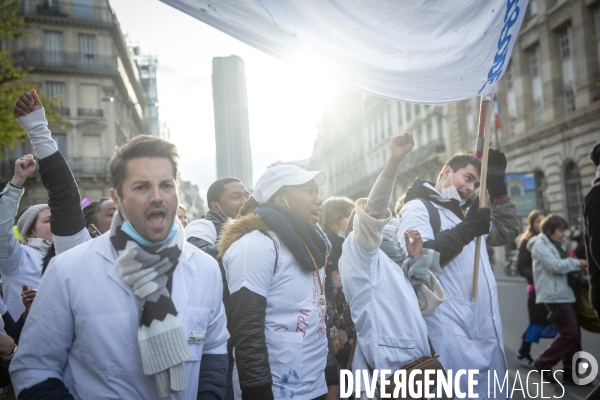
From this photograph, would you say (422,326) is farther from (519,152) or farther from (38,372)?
(519,152)

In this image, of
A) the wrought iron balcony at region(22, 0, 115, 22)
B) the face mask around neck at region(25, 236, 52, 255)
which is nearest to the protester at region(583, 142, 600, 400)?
the face mask around neck at region(25, 236, 52, 255)

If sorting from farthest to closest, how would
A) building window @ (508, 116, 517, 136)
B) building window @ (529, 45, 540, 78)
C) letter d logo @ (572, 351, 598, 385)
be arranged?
building window @ (508, 116, 517, 136) → building window @ (529, 45, 540, 78) → letter d logo @ (572, 351, 598, 385)

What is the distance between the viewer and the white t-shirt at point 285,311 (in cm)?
295

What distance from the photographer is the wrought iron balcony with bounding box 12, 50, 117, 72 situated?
40.5 meters

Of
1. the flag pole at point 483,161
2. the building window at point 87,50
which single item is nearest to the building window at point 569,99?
the flag pole at point 483,161

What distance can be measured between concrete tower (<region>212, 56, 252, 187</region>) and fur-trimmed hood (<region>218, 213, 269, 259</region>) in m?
32.5

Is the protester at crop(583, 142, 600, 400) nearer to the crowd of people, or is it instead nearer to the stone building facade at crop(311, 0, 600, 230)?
the crowd of people

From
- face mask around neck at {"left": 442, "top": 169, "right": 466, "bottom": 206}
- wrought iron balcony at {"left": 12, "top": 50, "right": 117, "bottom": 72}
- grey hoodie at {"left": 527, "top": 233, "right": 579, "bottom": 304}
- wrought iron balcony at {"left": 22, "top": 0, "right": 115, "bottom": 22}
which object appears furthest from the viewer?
wrought iron balcony at {"left": 22, "top": 0, "right": 115, "bottom": 22}

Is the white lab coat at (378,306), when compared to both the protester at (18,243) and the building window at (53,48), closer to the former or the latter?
the protester at (18,243)

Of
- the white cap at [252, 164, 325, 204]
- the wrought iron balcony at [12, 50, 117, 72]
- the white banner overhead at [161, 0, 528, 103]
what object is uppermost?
the wrought iron balcony at [12, 50, 117, 72]

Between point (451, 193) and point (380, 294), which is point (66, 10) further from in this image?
point (380, 294)

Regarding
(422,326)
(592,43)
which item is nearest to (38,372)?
(422,326)

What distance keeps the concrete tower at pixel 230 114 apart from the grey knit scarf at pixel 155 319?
33572mm

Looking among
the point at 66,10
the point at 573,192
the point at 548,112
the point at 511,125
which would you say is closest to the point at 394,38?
the point at 573,192
